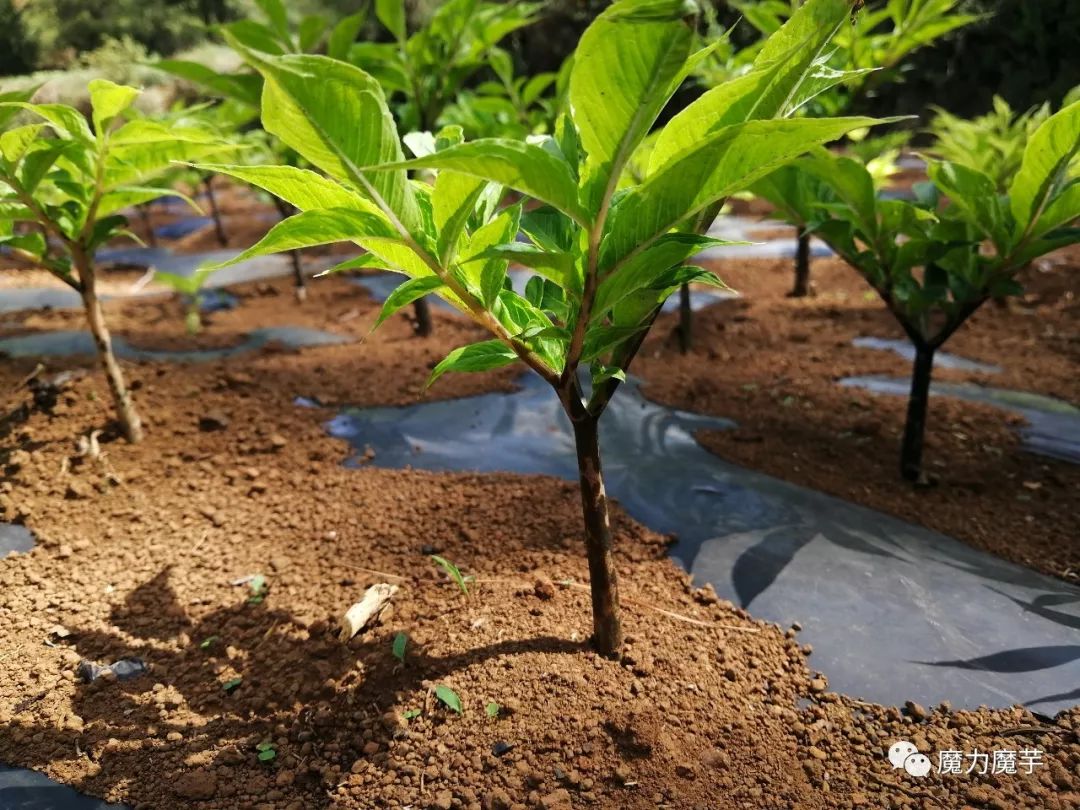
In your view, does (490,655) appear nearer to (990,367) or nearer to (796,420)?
(796,420)

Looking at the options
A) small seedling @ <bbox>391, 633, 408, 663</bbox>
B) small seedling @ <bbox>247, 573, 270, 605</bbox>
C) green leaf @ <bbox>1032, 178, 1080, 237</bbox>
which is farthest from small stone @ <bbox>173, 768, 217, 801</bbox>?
green leaf @ <bbox>1032, 178, 1080, 237</bbox>

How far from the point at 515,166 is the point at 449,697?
1.05 m

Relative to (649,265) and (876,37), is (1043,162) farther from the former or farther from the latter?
(876,37)

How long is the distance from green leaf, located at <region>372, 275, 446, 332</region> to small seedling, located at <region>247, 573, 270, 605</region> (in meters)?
1.02

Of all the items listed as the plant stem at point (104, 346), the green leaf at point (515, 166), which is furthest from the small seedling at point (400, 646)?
the plant stem at point (104, 346)

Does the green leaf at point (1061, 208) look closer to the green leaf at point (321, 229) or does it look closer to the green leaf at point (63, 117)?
Result: the green leaf at point (321, 229)

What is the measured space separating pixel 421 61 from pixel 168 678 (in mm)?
3061

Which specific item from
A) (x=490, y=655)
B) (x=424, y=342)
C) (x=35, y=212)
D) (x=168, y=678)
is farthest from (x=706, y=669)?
(x=424, y=342)

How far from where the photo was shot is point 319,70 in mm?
734

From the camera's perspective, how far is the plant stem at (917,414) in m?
2.02

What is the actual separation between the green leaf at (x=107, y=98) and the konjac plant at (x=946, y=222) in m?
1.70

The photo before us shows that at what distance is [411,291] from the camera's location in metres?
1.02

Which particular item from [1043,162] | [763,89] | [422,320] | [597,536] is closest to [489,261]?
[763,89]

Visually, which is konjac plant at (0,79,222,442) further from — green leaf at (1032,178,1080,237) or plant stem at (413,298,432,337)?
green leaf at (1032,178,1080,237)
